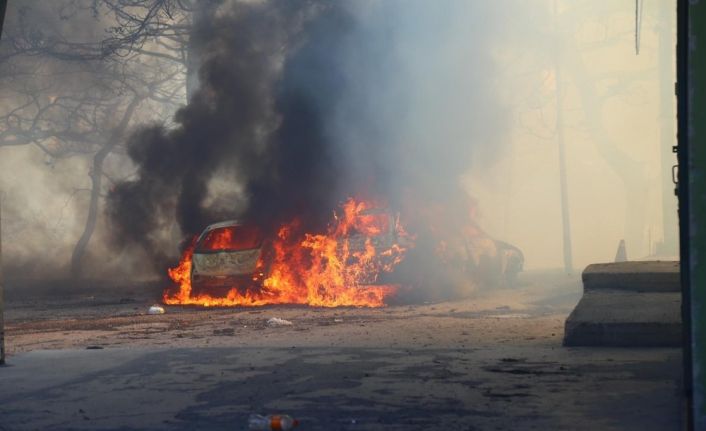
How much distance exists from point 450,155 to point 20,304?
406 inches

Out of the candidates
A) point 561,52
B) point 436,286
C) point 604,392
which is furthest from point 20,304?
point 561,52

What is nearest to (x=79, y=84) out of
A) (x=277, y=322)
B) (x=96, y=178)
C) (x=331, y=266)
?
(x=96, y=178)

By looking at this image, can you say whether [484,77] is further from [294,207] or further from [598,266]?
[598,266]

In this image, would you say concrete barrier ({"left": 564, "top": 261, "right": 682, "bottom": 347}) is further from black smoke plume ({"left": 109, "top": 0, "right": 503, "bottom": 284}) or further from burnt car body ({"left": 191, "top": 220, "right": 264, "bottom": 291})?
burnt car body ({"left": 191, "top": 220, "right": 264, "bottom": 291})

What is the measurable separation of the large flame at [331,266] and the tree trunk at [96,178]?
1460cm

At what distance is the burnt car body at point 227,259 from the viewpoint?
18391mm

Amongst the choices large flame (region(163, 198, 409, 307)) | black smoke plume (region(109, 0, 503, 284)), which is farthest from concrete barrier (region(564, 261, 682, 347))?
black smoke plume (region(109, 0, 503, 284))

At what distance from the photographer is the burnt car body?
18.4m

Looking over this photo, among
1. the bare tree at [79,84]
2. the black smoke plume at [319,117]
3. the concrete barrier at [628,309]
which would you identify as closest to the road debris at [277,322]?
the concrete barrier at [628,309]

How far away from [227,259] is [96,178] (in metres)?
17.1

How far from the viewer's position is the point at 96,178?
Answer: 3409 centimetres

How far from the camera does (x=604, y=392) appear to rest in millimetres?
6961

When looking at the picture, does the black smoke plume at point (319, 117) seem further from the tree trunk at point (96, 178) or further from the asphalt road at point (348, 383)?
the asphalt road at point (348, 383)

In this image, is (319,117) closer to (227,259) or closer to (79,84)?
(227,259)
